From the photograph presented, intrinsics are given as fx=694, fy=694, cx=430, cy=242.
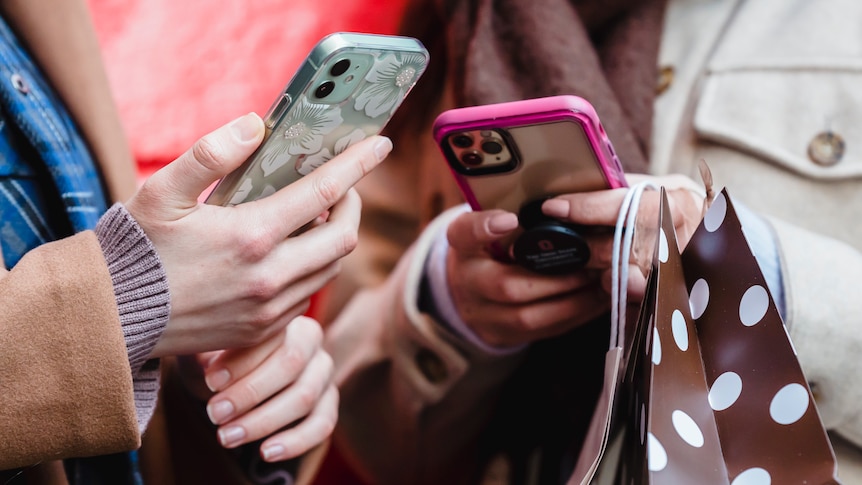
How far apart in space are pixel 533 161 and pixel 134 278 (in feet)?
0.91

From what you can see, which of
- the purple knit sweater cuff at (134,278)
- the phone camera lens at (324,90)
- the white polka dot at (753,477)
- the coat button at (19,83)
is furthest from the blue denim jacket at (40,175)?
the white polka dot at (753,477)

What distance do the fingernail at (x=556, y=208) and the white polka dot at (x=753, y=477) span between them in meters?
0.21

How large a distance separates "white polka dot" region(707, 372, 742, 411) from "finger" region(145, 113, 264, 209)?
0.30 meters

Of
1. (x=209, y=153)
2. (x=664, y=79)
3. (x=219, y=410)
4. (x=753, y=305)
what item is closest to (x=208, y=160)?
(x=209, y=153)

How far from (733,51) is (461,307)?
1.31ft

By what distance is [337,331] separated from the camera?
33.9 inches

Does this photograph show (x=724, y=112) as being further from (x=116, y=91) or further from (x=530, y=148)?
(x=116, y=91)

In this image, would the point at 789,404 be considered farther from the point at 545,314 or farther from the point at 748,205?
the point at 748,205

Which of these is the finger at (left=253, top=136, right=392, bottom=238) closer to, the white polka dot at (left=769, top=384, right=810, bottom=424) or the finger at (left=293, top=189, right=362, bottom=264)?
the finger at (left=293, top=189, right=362, bottom=264)

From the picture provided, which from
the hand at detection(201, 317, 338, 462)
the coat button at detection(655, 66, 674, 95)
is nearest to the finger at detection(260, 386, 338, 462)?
the hand at detection(201, 317, 338, 462)

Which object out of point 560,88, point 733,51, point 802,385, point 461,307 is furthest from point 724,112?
point 802,385

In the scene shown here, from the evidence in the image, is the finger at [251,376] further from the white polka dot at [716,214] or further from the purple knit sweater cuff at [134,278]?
the white polka dot at [716,214]

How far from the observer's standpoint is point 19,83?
1.63 ft

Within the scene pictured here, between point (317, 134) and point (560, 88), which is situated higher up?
point (317, 134)
